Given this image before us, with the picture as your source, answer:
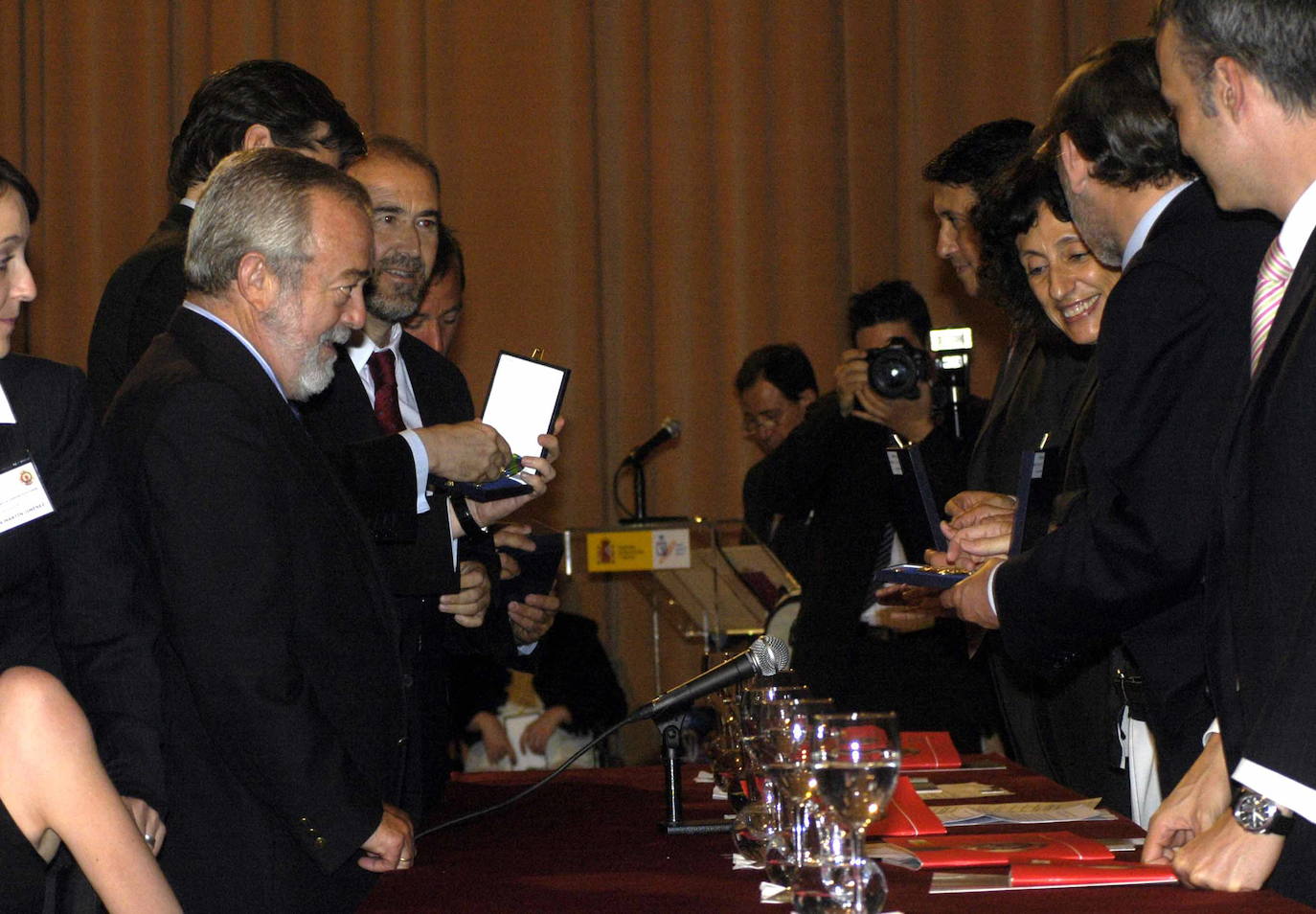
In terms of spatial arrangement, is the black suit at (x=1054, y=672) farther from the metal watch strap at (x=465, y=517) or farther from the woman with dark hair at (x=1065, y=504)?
the metal watch strap at (x=465, y=517)

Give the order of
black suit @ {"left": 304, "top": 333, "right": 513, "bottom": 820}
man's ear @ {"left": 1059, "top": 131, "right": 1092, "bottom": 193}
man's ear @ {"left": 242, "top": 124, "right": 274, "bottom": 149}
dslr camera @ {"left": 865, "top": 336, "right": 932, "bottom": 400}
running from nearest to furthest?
man's ear @ {"left": 1059, "top": 131, "right": 1092, "bottom": 193} → black suit @ {"left": 304, "top": 333, "right": 513, "bottom": 820} → man's ear @ {"left": 242, "top": 124, "right": 274, "bottom": 149} → dslr camera @ {"left": 865, "top": 336, "right": 932, "bottom": 400}

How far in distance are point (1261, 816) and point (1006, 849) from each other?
313mm

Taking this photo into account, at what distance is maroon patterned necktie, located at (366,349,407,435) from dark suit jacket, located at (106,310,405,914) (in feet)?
2.97

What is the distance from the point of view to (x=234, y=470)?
2029 millimetres

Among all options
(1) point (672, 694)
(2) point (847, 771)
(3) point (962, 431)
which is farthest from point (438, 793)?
(3) point (962, 431)

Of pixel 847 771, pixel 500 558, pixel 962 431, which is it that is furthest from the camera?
pixel 962 431

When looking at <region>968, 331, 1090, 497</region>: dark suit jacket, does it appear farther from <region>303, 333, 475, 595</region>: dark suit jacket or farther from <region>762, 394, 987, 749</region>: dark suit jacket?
<region>303, 333, 475, 595</region>: dark suit jacket

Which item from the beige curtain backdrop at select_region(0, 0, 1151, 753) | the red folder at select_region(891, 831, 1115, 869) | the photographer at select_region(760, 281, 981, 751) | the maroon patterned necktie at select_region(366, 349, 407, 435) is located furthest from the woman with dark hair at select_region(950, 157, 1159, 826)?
the beige curtain backdrop at select_region(0, 0, 1151, 753)

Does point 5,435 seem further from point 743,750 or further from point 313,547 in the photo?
point 743,750

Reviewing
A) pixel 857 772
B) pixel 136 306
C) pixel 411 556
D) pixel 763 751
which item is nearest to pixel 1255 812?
pixel 857 772

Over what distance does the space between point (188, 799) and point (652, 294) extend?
403 cm

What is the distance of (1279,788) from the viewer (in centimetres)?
143

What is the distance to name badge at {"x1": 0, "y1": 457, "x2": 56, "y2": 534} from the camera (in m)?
2.05

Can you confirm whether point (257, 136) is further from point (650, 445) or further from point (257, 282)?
point (650, 445)
